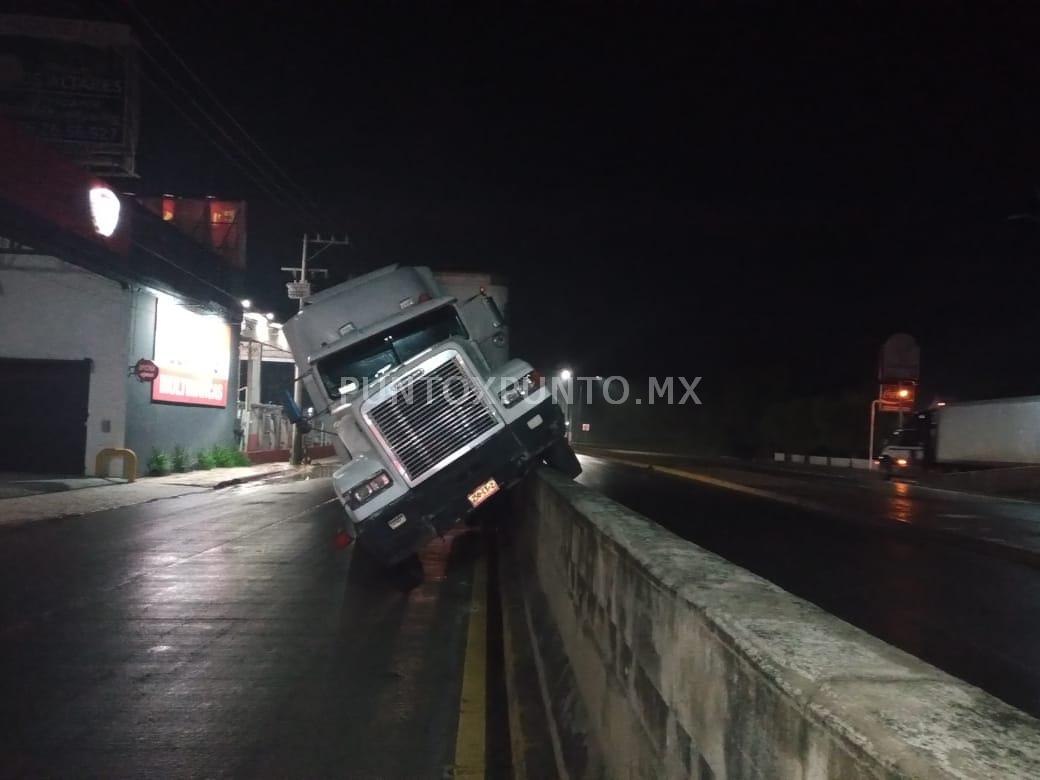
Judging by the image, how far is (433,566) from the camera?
46.9 ft

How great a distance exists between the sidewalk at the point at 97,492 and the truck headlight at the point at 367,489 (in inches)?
391

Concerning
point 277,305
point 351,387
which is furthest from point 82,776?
point 277,305

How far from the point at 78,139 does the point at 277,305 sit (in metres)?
24.4

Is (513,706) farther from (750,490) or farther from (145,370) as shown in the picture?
(145,370)

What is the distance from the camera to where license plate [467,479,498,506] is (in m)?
11.8

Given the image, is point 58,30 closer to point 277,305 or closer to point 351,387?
point 351,387

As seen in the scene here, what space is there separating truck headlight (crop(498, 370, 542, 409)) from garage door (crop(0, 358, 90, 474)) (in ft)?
65.9

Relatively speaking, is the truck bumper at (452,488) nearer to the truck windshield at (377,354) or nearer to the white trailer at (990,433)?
the truck windshield at (377,354)

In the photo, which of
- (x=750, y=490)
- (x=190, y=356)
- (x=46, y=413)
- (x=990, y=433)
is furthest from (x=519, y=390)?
(x=990, y=433)

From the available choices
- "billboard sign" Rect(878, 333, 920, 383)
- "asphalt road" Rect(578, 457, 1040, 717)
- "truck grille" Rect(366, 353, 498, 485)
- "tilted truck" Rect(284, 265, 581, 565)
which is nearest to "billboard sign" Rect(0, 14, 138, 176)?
"asphalt road" Rect(578, 457, 1040, 717)

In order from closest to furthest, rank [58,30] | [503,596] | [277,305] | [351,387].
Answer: [503,596] < [351,387] < [58,30] < [277,305]

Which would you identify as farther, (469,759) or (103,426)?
(103,426)

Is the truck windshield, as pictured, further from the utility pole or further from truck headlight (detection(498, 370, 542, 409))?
the utility pole

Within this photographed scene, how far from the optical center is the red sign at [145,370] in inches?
1122
